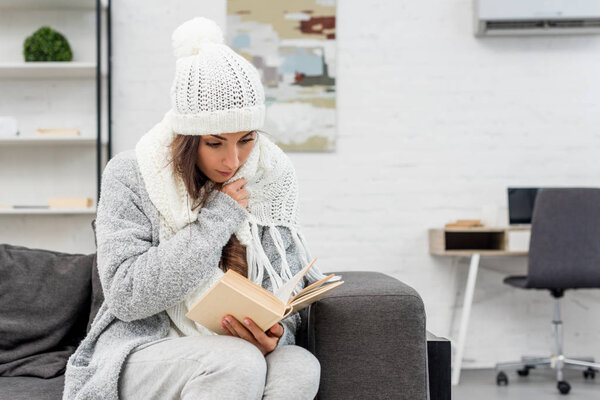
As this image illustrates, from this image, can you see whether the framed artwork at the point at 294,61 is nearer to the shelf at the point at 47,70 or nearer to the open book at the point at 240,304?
the shelf at the point at 47,70

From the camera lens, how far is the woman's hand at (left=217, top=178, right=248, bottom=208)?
1.44 m

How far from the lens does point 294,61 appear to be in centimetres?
346

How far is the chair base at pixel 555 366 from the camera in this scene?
297cm

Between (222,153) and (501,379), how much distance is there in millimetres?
2211

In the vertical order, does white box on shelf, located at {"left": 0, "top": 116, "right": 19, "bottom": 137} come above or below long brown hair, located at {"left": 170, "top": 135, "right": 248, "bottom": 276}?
above

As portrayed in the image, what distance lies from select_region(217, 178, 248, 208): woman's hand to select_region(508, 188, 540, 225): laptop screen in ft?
7.18

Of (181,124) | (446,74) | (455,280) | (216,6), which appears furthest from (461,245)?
(181,124)

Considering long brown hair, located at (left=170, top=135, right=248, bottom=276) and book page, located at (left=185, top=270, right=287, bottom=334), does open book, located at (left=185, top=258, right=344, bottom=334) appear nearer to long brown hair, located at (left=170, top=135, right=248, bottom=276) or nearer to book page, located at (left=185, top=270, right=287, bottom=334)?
book page, located at (left=185, top=270, right=287, bottom=334)

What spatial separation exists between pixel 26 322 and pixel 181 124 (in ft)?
2.50

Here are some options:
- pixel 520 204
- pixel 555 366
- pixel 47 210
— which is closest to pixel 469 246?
pixel 520 204

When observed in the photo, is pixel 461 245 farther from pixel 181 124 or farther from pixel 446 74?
pixel 181 124

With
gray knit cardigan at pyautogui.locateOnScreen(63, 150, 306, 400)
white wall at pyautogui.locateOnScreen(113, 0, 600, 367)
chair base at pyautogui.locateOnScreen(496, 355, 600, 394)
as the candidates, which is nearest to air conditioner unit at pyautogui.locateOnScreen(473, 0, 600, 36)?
white wall at pyautogui.locateOnScreen(113, 0, 600, 367)

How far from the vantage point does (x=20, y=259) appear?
1815 mm

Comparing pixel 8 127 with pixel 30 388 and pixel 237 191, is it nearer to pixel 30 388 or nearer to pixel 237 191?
pixel 30 388
